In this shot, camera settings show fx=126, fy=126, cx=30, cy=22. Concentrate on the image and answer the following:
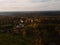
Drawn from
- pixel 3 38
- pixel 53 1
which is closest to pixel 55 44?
pixel 53 1

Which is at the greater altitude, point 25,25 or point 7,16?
point 7,16

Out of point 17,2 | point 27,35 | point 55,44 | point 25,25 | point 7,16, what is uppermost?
point 17,2

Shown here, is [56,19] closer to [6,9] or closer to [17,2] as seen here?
[17,2]

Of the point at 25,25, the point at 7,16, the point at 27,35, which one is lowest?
the point at 27,35

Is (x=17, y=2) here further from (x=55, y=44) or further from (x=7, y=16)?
(x=55, y=44)

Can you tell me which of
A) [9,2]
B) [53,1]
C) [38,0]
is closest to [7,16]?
[9,2]

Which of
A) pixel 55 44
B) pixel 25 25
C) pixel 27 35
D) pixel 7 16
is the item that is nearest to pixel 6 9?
pixel 7 16

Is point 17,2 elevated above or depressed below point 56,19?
above

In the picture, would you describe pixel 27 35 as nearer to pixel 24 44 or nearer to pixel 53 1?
pixel 24 44
